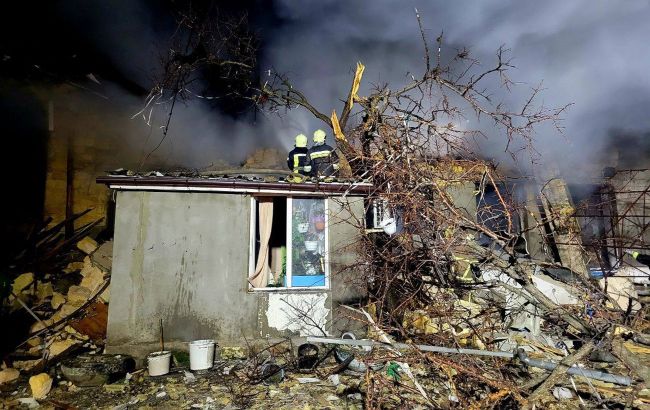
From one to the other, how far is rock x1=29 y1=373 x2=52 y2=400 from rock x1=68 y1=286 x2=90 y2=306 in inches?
133

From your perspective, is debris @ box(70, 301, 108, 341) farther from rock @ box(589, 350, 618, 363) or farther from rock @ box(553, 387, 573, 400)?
rock @ box(589, 350, 618, 363)

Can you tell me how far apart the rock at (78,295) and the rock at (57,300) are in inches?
6.2

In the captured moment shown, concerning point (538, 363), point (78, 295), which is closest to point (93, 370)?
point (78, 295)

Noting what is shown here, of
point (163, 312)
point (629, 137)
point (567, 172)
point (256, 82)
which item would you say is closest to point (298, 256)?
point (163, 312)

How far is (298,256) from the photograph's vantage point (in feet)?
25.5

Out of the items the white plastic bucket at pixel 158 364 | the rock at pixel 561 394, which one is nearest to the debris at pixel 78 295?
the white plastic bucket at pixel 158 364

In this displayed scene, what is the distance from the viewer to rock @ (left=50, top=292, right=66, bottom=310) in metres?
8.61

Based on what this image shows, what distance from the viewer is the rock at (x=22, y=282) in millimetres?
8736

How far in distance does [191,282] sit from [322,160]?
4.68 m

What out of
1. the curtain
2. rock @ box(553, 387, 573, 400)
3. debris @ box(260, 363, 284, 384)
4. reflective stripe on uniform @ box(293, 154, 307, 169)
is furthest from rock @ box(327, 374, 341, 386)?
reflective stripe on uniform @ box(293, 154, 307, 169)

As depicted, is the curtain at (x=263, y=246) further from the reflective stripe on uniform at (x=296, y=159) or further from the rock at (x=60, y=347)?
the rock at (x=60, y=347)

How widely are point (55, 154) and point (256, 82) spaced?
23.8ft

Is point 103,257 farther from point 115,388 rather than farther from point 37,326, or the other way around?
point 115,388

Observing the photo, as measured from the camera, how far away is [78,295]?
350 inches
